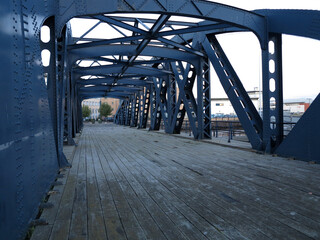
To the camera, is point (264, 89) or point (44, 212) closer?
point (44, 212)

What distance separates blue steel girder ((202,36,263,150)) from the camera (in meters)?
10.0

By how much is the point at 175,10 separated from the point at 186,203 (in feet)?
20.3

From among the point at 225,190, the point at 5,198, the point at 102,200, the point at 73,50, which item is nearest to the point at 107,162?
the point at 102,200

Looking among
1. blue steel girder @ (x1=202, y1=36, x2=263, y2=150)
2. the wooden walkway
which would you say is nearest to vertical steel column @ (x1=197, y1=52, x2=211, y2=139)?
blue steel girder @ (x1=202, y1=36, x2=263, y2=150)

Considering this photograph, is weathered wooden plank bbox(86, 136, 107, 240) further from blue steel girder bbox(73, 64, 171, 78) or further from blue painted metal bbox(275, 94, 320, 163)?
blue steel girder bbox(73, 64, 171, 78)

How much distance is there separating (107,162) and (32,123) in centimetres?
450

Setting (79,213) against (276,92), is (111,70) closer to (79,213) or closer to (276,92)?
(276,92)

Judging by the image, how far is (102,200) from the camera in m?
4.27

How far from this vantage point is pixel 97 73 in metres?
18.8

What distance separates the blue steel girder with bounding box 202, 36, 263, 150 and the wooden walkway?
3.05 meters

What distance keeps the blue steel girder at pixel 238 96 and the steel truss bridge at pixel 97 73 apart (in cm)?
4

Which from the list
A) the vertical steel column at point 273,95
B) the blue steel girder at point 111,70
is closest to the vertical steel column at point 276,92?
the vertical steel column at point 273,95

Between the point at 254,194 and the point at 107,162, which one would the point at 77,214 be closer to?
the point at 254,194

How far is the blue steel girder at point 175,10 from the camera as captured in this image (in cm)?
718
